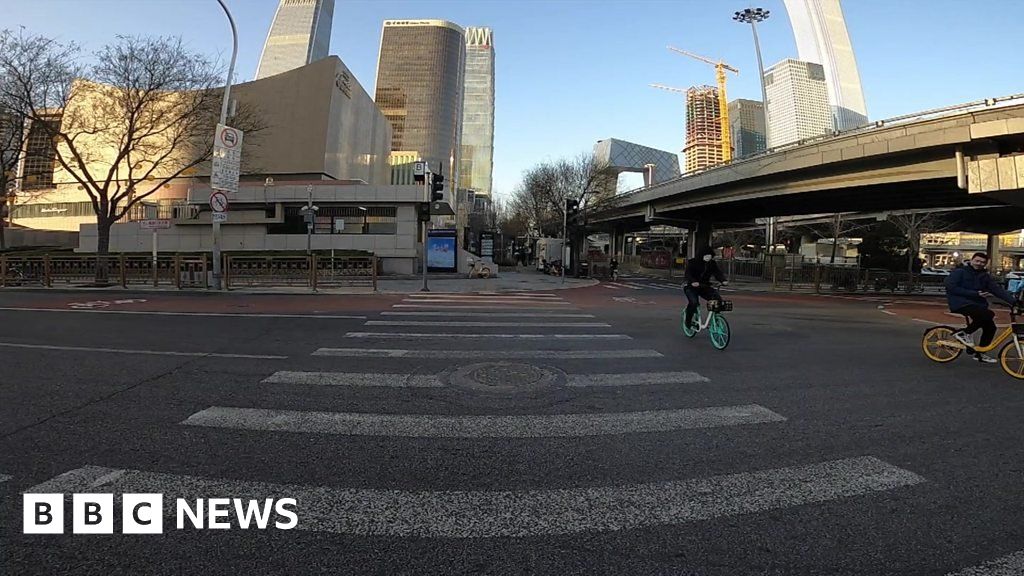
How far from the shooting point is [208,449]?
155 inches

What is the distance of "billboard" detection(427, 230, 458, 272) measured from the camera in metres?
32.0

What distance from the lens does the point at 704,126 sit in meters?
97.2

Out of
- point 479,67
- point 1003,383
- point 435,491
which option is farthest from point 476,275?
point 479,67

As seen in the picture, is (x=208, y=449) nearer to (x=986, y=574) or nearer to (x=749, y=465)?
(x=749, y=465)

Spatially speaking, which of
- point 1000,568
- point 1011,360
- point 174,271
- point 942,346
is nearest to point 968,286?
point 942,346

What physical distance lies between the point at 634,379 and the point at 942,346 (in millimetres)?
5402

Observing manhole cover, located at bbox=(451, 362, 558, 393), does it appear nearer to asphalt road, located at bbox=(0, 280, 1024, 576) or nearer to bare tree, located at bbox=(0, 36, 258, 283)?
asphalt road, located at bbox=(0, 280, 1024, 576)

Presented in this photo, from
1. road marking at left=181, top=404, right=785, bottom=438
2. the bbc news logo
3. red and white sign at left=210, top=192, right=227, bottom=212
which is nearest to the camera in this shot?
the bbc news logo

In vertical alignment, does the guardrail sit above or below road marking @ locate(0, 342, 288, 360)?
above

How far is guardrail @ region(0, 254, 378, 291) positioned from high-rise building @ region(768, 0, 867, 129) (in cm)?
7152

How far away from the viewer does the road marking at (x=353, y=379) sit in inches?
236

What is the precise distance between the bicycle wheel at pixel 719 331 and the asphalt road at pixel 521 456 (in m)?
0.29

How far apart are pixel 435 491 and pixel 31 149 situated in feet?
118

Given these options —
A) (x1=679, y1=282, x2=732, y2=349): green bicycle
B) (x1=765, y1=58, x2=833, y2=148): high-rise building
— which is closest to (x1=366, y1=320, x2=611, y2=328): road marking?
(x1=679, y1=282, x2=732, y2=349): green bicycle
